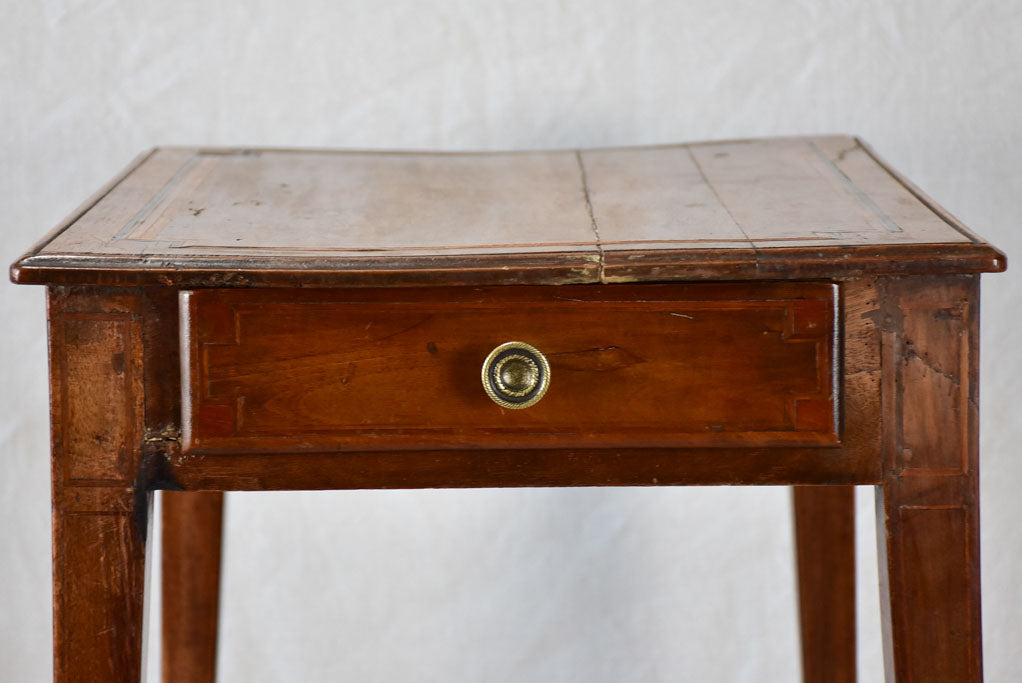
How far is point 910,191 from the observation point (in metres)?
0.82

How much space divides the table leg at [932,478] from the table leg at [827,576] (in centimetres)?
38

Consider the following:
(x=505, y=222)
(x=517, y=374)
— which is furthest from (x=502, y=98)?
(x=517, y=374)

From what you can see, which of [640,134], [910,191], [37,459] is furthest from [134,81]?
[910,191]

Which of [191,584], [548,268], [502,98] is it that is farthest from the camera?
[502,98]

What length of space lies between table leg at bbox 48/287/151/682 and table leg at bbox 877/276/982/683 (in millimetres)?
464

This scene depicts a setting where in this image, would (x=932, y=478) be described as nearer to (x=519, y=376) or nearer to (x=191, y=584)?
(x=519, y=376)

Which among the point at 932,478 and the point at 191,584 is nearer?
the point at 932,478

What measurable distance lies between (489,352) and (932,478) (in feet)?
0.93

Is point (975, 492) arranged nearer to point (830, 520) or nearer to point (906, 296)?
point (906, 296)

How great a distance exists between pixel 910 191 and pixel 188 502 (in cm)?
70

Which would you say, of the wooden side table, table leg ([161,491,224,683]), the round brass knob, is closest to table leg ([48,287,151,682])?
the wooden side table

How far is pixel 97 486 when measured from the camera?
2.37 feet

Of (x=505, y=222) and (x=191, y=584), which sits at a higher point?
(x=505, y=222)

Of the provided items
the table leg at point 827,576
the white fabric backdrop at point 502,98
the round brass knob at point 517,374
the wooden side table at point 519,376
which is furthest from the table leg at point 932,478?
the white fabric backdrop at point 502,98
